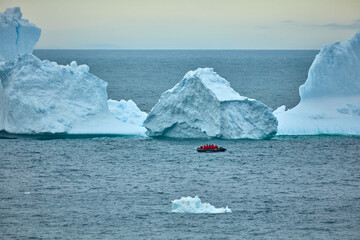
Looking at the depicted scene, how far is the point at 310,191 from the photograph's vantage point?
42.9 m

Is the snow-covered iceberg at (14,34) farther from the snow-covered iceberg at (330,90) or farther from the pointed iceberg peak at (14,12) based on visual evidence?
the snow-covered iceberg at (330,90)

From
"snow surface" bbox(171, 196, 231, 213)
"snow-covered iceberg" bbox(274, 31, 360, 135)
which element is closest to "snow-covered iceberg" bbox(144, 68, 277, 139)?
"snow-covered iceberg" bbox(274, 31, 360, 135)

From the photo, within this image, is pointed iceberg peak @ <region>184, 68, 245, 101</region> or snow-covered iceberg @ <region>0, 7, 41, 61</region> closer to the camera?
pointed iceberg peak @ <region>184, 68, 245, 101</region>

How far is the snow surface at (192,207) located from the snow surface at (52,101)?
2235 centimetres

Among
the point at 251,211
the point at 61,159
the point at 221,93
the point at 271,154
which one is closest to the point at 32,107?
the point at 61,159

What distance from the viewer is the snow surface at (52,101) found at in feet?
189

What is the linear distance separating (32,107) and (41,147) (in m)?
3.88

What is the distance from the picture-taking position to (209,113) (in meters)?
55.4

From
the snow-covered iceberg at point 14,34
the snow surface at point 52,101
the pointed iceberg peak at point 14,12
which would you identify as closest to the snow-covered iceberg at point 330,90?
the snow surface at point 52,101

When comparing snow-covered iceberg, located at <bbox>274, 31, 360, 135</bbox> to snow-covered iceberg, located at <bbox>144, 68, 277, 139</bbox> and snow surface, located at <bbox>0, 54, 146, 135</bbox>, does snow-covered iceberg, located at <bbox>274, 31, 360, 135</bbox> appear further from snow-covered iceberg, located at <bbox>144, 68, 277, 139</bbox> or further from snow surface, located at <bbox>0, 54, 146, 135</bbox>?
snow surface, located at <bbox>0, 54, 146, 135</bbox>

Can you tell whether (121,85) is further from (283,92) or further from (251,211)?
(251,211)

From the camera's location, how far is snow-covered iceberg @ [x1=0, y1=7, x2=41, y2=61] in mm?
69875

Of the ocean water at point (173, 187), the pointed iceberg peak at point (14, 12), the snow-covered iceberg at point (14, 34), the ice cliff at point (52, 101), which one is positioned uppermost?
the pointed iceberg peak at point (14, 12)

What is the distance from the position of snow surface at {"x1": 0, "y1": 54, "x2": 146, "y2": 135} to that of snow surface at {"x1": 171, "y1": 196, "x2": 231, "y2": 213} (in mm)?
22350
